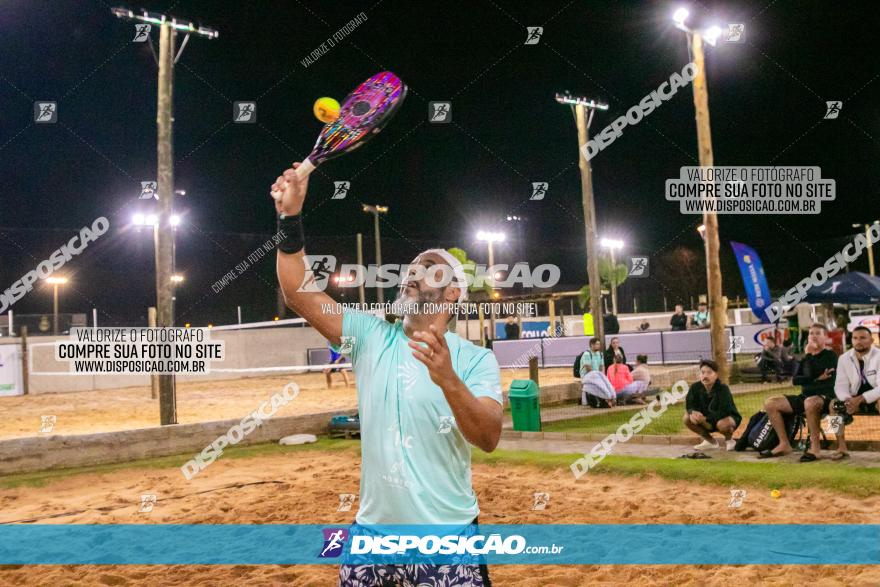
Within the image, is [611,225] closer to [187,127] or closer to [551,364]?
[551,364]

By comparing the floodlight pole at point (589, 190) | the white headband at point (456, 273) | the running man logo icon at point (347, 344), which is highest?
the floodlight pole at point (589, 190)

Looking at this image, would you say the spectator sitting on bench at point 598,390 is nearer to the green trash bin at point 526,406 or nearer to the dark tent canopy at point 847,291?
the green trash bin at point 526,406

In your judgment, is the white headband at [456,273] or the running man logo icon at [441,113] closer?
the white headband at [456,273]

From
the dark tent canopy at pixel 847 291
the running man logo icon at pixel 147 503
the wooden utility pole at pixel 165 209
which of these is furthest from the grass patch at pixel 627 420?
the wooden utility pole at pixel 165 209

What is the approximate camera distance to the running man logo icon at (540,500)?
7.38m

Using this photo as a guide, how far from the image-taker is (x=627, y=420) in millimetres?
13273

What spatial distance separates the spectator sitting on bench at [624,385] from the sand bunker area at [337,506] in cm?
676

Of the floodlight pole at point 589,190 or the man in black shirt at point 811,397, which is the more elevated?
the floodlight pole at point 589,190

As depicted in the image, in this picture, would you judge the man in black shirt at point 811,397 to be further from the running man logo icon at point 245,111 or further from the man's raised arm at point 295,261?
the running man logo icon at point 245,111

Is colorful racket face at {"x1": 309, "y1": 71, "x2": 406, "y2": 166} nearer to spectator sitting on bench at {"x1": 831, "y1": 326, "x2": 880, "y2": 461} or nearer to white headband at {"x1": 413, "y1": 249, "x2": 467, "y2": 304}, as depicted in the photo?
white headband at {"x1": 413, "y1": 249, "x2": 467, "y2": 304}

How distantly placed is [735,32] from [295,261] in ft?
49.5

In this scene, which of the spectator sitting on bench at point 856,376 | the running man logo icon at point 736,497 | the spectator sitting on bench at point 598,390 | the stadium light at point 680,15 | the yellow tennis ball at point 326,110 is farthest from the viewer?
the spectator sitting on bench at point 598,390

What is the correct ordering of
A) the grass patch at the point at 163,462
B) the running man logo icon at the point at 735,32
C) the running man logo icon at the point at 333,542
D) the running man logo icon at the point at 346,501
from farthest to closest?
the running man logo icon at the point at 735,32
the grass patch at the point at 163,462
the running man logo icon at the point at 346,501
the running man logo icon at the point at 333,542

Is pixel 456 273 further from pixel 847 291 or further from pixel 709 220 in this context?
pixel 847 291
